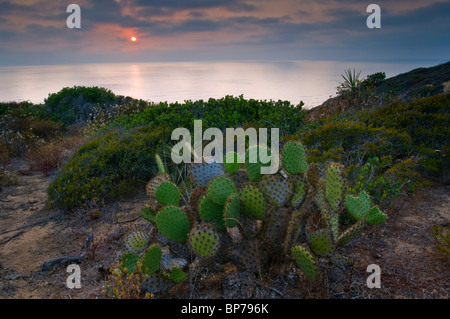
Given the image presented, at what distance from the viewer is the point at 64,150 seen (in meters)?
9.93

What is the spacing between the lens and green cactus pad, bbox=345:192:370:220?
3555 mm

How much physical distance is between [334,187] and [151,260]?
1.74 metres

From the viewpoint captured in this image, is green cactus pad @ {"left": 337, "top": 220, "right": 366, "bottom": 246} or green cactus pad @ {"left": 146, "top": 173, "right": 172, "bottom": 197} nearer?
green cactus pad @ {"left": 337, "top": 220, "right": 366, "bottom": 246}

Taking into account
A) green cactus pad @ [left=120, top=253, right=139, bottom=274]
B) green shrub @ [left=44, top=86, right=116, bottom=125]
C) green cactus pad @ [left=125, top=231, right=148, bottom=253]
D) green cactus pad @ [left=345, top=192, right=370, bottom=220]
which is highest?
green shrub @ [left=44, top=86, right=116, bottom=125]

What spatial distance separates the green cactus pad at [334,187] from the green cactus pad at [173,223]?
1.33 meters

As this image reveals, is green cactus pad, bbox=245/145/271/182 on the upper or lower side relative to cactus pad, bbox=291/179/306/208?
upper

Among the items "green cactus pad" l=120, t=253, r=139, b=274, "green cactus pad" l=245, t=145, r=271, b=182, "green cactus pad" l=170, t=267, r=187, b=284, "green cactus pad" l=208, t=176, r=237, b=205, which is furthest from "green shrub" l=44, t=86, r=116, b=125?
"green cactus pad" l=170, t=267, r=187, b=284

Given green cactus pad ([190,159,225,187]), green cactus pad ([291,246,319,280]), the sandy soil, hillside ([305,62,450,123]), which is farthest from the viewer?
hillside ([305,62,450,123])

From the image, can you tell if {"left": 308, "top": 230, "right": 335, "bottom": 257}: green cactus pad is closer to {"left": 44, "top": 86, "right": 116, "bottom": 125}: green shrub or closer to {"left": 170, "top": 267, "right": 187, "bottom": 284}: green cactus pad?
{"left": 170, "top": 267, "right": 187, "bottom": 284}: green cactus pad

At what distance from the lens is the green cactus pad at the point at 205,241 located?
309cm

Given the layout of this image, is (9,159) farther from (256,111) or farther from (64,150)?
(256,111)

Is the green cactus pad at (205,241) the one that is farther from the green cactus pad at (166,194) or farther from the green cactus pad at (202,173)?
the green cactus pad at (202,173)

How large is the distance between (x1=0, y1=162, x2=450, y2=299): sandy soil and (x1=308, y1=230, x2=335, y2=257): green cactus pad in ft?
0.86

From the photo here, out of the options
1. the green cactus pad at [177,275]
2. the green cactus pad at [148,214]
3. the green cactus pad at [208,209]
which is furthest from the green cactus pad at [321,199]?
the green cactus pad at [148,214]
